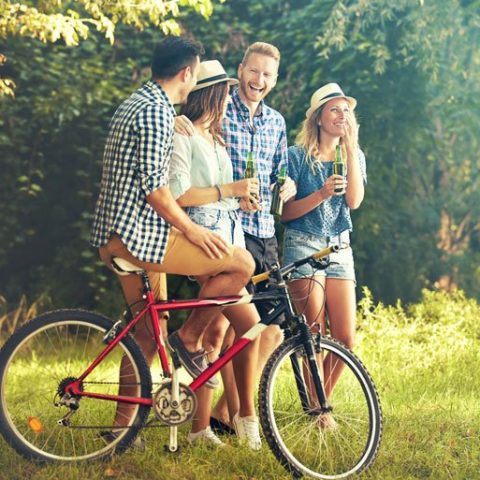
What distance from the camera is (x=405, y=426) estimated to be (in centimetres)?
607

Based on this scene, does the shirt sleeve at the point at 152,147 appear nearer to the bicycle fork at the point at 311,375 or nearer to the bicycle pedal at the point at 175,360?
the bicycle pedal at the point at 175,360

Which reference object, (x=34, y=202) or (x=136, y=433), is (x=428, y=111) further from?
(x=136, y=433)

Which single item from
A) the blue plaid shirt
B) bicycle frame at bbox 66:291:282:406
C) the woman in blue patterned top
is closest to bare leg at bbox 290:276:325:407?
the woman in blue patterned top

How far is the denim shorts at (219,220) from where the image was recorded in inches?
199

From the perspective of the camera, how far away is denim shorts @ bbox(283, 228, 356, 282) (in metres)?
5.55

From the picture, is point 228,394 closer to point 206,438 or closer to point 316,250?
point 206,438

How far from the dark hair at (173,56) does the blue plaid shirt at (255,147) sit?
2.28 ft

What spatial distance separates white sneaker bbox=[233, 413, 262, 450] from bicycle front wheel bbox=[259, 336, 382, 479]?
0.14 metres

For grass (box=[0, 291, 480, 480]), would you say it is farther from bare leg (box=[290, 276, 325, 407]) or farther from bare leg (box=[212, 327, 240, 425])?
bare leg (box=[290, 276, 325, 407])

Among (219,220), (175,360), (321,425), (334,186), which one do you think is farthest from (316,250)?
(175,360)

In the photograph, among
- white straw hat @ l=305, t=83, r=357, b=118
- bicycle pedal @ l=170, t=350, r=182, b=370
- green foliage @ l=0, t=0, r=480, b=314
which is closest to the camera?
bicycle pedal @ l=170, t=350, r=182, b=370

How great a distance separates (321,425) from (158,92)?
170cm

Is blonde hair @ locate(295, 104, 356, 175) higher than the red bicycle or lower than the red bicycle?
higher

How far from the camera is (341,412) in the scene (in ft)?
16.7
